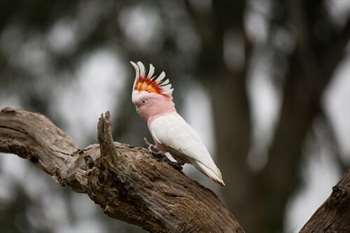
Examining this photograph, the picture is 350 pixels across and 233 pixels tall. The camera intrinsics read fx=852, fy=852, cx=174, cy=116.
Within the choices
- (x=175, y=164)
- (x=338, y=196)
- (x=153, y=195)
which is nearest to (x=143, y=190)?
(x=153, y=195)

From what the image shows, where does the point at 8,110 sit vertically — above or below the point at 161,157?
above

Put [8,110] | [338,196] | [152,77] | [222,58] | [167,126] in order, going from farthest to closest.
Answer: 1. [222,58]
2. [8,110]
3. [152,77]
4. [167,126]
5. [338,196]

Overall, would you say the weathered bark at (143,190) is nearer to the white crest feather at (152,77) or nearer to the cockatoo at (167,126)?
the cockatoo at (167,126)

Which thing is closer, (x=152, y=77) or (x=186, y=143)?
(x=186, y=143)

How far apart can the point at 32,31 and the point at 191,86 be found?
1.08m

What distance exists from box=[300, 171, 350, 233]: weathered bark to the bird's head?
0.48m

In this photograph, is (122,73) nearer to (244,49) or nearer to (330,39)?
(244,49)

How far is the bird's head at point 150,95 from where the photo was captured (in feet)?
7.50

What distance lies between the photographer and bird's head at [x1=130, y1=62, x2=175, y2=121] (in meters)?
2.29

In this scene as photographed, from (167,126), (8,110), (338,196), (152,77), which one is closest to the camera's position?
(338,196)

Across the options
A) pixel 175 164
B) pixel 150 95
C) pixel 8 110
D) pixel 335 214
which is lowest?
pixel 335 214

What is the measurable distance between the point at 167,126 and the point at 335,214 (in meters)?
0.48

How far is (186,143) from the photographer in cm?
219

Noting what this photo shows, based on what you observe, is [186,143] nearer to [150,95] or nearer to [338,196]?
[150,95]
